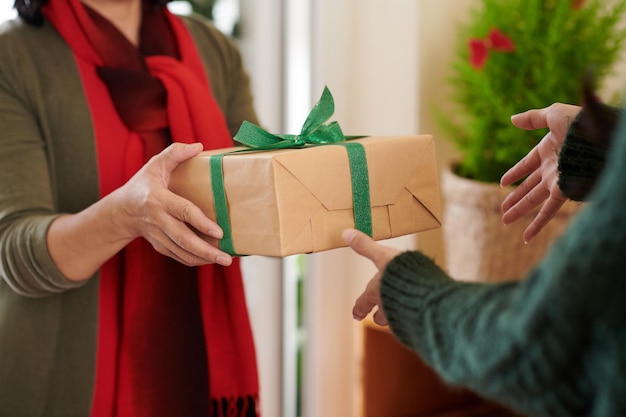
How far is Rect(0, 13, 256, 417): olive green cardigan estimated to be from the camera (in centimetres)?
106

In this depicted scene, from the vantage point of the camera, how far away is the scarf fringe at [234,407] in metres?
1.21

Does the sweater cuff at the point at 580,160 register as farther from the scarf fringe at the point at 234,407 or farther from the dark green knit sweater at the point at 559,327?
the scarf fringe at the point at 234,407

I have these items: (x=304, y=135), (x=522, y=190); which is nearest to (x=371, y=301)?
(x=304, y=135)

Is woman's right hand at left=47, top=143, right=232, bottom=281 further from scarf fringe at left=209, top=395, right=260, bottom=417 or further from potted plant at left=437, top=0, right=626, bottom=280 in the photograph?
potted plant at left=437, top=0, right=626, bottom=280

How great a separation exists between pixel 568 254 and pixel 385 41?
1.39 metres

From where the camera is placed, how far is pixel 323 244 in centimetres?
86

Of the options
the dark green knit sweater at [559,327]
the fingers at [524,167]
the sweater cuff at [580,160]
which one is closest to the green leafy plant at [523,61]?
the fingers at [524,167]

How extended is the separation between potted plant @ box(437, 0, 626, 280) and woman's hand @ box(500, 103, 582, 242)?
0.55m

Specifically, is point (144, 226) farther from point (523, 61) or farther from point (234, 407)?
point (523, 61)

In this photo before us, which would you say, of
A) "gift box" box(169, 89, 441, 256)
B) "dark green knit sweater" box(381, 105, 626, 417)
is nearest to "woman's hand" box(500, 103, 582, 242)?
"gift box" box(169, 89, 441, 256)

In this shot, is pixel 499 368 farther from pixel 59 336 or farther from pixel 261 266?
pixel 261 266

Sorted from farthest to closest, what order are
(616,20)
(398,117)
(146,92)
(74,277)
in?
(398,117) < (616,20) < (146,92) < (74,277)

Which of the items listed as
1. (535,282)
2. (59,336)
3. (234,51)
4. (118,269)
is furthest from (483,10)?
(535,282)

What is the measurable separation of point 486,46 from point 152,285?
3.12ft
